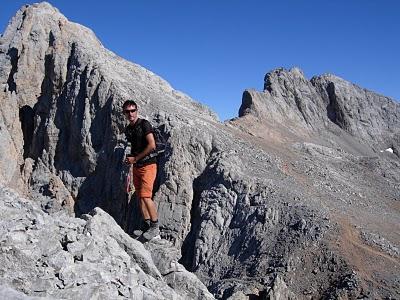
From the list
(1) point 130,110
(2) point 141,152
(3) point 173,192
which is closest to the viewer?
(1) point 130,110

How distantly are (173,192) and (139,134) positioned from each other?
19963mm

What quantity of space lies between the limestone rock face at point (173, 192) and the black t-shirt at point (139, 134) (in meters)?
1.93

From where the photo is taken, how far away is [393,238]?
27531 mm

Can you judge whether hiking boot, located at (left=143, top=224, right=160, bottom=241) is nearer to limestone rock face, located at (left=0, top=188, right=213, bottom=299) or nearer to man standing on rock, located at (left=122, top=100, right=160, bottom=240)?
man standing on rock, located at (left=122, top=100, right=160, bottom=240)

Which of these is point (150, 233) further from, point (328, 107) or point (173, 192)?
point (328, 107)

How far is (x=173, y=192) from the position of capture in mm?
31062

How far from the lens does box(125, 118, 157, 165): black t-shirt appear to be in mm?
11312

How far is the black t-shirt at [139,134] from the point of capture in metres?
11.3

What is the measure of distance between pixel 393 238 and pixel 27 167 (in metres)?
27.5

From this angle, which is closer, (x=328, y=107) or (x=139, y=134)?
(x=139, y=134)

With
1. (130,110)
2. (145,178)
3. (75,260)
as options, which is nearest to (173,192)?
(145,178)

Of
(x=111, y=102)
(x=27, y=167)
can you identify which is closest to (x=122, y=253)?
(x=111, y=102)

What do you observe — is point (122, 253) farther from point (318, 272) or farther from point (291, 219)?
point (291, 219)

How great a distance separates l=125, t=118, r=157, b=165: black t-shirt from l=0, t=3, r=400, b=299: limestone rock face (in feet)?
6.34
